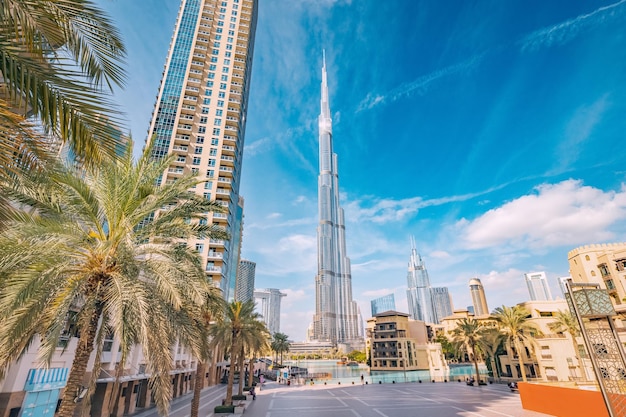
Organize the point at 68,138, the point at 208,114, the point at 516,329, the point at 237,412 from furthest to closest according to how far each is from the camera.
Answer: the point at 208,114, the point at 516,329, the point at 237,412, the point at 68,138

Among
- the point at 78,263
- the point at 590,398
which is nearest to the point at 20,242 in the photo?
the point at 78,263

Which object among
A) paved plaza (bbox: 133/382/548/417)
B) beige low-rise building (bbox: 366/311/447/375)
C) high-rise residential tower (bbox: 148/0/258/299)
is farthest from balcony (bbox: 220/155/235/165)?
beige low-rise building (bbox: 366/311/447/375)

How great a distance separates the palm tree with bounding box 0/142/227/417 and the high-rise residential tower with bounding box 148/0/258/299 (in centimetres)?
4024

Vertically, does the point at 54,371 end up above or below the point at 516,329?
below

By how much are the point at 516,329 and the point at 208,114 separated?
59870 mm

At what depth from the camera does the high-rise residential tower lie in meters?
53.5

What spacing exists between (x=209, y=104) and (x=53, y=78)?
200ft

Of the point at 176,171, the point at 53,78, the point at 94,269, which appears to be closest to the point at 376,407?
the point at 94,269

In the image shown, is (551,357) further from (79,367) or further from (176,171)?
(176,171)

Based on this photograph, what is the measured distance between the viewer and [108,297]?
8383 mm

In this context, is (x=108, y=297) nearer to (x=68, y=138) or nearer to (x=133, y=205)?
(x=133, y=205)

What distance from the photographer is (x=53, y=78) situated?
414 cm

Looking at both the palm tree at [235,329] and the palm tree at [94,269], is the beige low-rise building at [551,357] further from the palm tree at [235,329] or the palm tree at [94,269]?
the palm tree at [94,269]

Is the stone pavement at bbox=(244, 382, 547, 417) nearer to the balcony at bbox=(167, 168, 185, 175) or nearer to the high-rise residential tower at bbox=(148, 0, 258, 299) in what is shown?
the high-rise residential tower at bbox=(148, 0, 258, 299)
